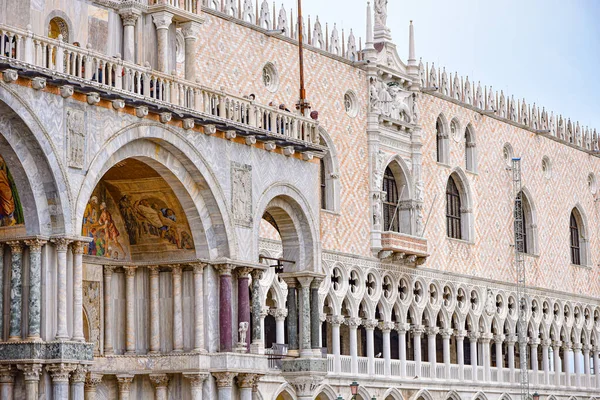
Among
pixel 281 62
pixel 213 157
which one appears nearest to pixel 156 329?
pixel 213 157

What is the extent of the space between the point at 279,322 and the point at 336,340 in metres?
2.95

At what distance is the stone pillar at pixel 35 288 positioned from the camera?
1964 centimetres

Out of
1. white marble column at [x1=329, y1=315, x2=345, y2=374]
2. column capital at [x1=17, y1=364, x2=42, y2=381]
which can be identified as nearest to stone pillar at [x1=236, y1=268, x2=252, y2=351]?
column capital at [x1=17, y1=364, x2=42, y2=381]

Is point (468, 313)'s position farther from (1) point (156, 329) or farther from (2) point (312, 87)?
(1) point (156, 329)

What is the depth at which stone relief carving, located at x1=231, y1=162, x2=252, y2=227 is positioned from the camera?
2345 centimetres

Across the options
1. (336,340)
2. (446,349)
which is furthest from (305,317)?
(446,349)

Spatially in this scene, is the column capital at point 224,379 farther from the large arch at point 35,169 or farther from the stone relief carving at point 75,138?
the stone relief carving at point 75,138

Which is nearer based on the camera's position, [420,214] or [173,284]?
[173,284]

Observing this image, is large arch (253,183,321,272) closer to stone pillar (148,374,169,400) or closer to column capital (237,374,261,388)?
column capital (237,374,261,388)

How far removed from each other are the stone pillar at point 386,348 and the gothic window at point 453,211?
4.75m

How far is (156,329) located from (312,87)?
13.9 meters

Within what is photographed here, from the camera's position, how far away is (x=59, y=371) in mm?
19547

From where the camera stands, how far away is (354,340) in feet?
121

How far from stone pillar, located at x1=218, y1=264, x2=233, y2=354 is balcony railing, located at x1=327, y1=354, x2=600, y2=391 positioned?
12.7 m
